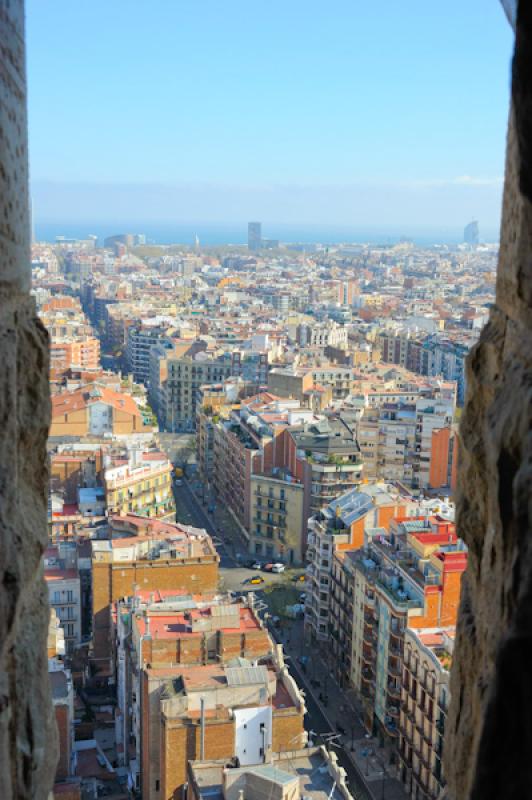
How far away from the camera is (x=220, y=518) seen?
28.5 m

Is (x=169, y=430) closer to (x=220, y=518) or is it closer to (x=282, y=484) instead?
(x=220, y=518)

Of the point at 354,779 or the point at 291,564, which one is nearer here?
the point at 354,779

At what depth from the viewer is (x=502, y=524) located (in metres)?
1.83

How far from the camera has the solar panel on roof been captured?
41.2 ft

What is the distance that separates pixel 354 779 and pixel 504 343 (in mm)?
13843

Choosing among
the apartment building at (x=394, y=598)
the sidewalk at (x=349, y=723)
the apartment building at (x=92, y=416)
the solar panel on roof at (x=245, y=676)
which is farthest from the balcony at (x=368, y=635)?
the apartment building at (x=92, y=416)

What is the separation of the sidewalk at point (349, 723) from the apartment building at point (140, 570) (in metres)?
2.53

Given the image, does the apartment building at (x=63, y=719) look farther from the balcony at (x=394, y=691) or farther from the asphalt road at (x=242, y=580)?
the balcony at (x=394, y=691)

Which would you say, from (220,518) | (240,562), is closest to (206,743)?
(240,562)

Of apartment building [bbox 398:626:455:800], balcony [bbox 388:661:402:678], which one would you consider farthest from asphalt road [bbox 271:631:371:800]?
balcony [bbox 388:661:402:678]

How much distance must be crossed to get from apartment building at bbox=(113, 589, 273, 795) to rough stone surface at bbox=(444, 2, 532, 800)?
1088 cm

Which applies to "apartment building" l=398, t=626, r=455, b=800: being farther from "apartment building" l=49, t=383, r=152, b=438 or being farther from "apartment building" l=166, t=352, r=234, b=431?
"apartment building" l=166, t=352, r=234, b=431

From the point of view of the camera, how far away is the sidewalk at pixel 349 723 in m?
14.9

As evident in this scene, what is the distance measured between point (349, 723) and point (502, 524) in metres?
15.7
